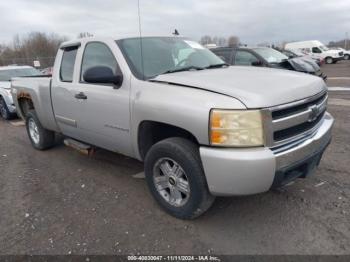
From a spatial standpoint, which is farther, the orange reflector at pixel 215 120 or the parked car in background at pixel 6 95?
the parked car in background at pixel 6 95

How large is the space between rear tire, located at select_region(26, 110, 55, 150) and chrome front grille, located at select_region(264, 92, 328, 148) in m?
4.27

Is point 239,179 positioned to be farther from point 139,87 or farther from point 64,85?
point 64,85

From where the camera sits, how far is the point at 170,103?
113 inches

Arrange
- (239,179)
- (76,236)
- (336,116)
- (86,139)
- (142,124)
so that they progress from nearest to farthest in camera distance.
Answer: (239,179) < (76,236) < (142,124) < (86,139) < (336,116)

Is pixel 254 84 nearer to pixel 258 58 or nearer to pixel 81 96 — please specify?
pixel 81 96

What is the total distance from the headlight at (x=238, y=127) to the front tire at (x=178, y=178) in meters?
0.38

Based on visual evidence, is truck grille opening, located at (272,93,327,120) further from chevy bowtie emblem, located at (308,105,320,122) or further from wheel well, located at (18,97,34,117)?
wheel well, located at (18,97,34,117)

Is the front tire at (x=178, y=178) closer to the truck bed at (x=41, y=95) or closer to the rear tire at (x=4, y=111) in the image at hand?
the truck bed at (x=41, y=95)

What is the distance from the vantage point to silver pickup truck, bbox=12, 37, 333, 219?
2.55m

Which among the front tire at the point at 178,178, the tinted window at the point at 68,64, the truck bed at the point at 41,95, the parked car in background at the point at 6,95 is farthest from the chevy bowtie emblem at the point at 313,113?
the parked car in background at the point at 6,95

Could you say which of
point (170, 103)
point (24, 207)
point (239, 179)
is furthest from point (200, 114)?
point (24, 207)

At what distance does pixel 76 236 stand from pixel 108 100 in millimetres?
1476

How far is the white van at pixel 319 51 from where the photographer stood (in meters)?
32.1

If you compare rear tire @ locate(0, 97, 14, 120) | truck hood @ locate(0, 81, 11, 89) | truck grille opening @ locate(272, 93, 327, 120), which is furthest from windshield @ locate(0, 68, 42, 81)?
truck grille opening @ locate(272, 93, 327, 120)
